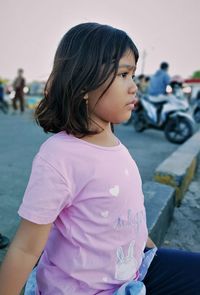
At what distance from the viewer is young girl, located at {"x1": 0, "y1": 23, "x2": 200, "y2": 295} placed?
0.91 meters

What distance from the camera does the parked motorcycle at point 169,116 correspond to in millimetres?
6632

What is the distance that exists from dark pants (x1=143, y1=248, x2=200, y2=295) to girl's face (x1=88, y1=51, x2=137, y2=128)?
1.95 feet

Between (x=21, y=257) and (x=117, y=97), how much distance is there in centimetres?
51

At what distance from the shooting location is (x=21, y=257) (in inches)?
35.1

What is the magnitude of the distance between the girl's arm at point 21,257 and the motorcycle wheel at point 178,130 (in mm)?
5902

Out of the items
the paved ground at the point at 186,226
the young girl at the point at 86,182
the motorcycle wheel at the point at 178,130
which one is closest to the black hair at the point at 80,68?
the young girl at the point at 86,182

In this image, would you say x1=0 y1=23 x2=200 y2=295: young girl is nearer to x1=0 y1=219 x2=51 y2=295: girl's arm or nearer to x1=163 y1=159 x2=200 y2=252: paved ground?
x1=0 y1=219 x2=51 y2=295: girl's arm

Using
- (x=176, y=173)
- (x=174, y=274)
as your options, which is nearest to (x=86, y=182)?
(x=174, y=274)

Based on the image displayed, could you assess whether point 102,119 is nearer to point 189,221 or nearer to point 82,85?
point 82,85

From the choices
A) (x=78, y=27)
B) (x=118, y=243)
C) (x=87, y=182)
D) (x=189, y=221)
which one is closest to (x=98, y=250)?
(x=118, y=243)

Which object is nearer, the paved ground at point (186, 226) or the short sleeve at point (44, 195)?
the short sleeve at point (44, 195)

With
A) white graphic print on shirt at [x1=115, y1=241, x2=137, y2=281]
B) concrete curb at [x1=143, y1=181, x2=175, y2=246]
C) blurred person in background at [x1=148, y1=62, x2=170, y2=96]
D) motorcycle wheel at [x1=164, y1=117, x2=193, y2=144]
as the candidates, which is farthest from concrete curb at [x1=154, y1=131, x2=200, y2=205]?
blurred person in background at [x1=148, y1=62, x2=170, y2=96]

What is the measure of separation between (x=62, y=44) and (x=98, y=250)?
2.00 ft

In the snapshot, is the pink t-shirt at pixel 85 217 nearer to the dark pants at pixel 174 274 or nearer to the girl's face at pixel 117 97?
the girl's face at pixel 117 97
